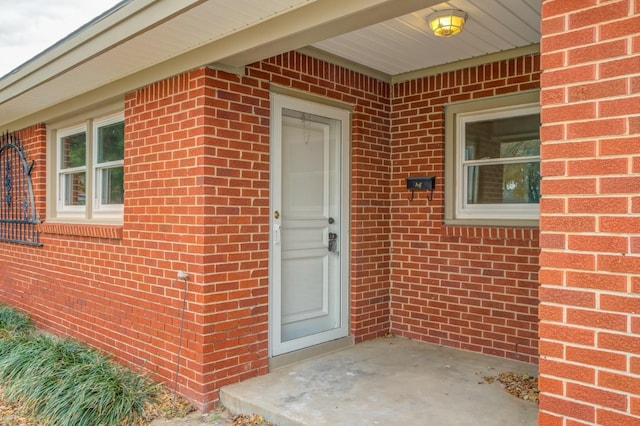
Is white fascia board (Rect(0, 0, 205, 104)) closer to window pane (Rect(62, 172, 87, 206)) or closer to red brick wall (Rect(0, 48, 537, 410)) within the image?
red brick wall (Rect(0, 48, 537, 410))

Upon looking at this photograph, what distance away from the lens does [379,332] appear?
4832 mm

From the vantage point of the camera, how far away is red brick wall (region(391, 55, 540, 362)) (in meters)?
4.09

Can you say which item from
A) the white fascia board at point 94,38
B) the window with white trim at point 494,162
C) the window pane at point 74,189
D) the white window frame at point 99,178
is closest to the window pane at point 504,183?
the window with white trim at point 494,162

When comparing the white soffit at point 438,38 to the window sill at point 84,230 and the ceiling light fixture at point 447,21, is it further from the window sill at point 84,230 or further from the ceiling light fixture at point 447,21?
the window sill at point 84,230

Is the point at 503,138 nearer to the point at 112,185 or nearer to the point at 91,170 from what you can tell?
the point at 112,185

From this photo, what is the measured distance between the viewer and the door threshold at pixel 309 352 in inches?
153

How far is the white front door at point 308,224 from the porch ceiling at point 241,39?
0.64 m

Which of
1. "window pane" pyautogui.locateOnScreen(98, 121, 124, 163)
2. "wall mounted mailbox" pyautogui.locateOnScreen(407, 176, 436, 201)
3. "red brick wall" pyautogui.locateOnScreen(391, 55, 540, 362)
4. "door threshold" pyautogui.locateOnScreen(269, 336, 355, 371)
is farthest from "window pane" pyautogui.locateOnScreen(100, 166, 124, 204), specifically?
"wall mounted mailbox" pyautogui.locateOnScreen(407, 176, 436, 201)

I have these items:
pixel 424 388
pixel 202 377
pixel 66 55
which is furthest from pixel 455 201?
pixel 66 55

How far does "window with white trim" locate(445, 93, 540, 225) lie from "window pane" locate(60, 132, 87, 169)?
3.70 m

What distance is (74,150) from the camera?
210 inches

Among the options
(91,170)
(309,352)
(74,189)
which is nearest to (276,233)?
(309,352)

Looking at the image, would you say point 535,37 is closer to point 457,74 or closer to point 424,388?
point 457,74

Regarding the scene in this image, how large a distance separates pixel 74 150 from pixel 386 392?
164 inches
